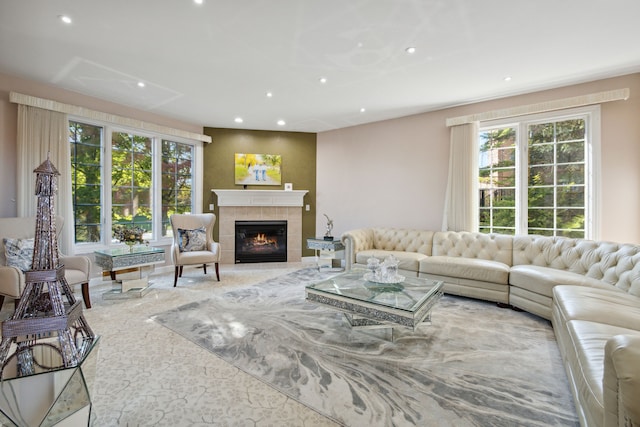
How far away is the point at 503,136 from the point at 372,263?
3065 mm

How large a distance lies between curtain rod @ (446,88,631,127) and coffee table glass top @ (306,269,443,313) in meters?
2.81

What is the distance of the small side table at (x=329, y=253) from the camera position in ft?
16.6

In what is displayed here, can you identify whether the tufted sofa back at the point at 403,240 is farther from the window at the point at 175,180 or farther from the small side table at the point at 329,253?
the window at the point at 175,180

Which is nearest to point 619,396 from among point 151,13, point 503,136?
point 151,13

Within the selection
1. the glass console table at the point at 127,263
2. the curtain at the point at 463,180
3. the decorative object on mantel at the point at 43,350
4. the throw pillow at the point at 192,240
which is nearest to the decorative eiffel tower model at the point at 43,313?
the decorative object on mantel at the point at 43,350

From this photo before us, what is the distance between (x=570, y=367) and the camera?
1771mm

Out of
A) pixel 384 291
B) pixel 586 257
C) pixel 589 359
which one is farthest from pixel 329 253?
pixel 589 359

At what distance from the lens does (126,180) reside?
476cm

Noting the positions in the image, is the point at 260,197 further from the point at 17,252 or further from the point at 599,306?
the point at 599,306

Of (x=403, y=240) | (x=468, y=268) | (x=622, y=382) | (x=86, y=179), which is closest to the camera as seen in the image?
(x=622, y=382)

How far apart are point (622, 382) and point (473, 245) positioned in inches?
129

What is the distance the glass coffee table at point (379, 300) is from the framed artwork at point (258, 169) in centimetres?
347

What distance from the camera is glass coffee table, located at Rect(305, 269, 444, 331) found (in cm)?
224

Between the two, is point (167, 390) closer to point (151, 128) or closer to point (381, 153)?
point (151, 128)
